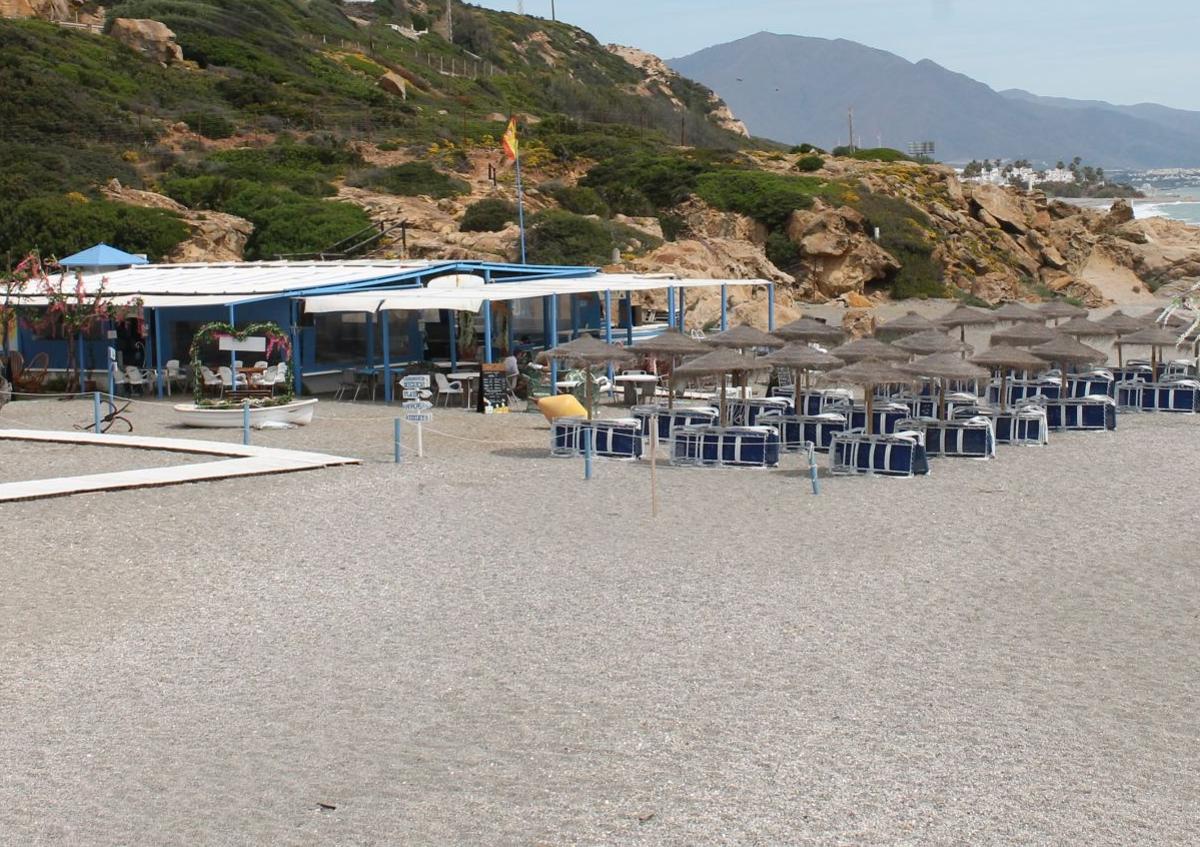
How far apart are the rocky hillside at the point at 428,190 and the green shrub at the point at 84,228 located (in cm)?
7

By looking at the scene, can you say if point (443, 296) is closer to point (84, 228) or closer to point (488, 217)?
point (84, 228)

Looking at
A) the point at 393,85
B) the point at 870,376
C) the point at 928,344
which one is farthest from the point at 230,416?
the point at 393,85

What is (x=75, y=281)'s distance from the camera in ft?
86.3

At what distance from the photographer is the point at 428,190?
48.4 meters

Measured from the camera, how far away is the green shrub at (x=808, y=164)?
61062mm

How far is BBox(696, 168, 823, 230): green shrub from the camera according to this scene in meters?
51.7

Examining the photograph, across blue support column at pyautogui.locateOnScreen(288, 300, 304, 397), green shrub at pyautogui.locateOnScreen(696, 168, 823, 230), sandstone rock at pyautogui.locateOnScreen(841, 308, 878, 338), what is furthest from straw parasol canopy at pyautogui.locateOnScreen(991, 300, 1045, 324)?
green shrub at pyautogui.locateOnScreen(696, 168, 823, 230)

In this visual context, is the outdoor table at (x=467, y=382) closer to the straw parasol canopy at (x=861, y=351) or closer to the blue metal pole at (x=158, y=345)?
the blue metal pole at (x=158, y=345)

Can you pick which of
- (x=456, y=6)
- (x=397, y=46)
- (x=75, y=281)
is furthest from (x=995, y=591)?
(x=456, y=6)

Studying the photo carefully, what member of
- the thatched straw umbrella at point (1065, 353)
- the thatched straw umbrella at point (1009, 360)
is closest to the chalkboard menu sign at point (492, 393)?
the thatched straw umbrella at point (1009, 360)

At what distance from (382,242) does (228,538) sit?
1032 inches

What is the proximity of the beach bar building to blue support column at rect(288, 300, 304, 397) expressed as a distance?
0.8 inches

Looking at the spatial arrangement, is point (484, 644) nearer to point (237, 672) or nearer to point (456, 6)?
point (237, 672)

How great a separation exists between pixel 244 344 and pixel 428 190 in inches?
1066
